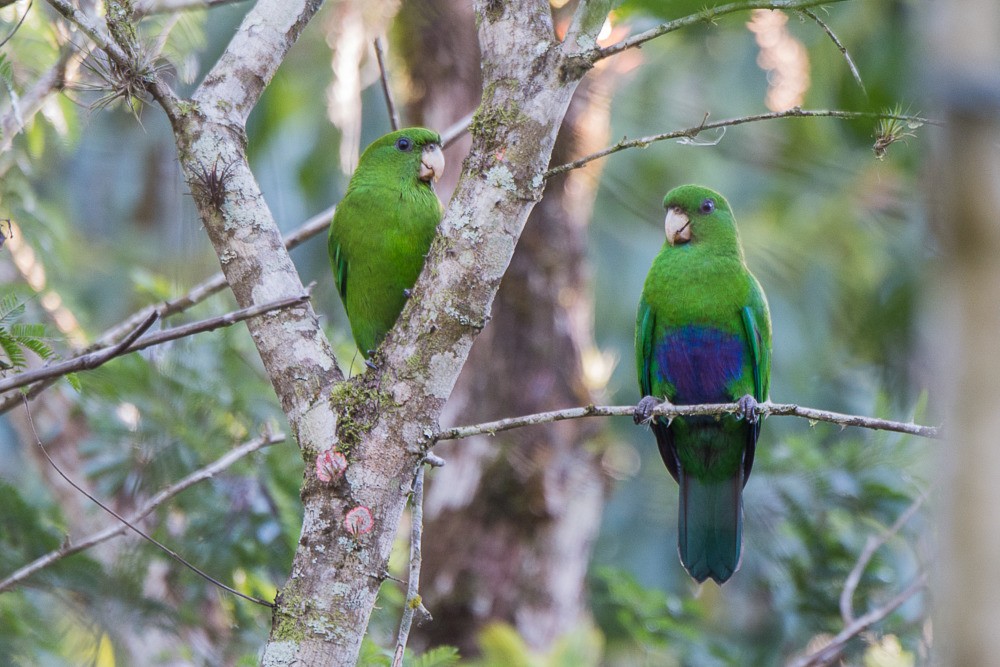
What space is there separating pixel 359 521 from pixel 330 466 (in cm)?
16

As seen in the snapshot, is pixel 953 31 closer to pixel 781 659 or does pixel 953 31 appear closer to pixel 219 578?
pixel 219 578

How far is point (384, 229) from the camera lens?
3.98 m

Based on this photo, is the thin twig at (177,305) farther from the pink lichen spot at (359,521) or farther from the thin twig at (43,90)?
the pink lichen spot at (359,521)

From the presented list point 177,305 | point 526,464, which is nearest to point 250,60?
point 177,305

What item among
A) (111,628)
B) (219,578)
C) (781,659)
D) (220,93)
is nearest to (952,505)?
(220,93)

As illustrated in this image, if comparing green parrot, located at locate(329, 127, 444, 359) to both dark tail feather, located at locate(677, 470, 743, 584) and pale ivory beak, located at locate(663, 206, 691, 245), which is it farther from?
dark tail feather, located at locate(677, 470, 743, 584)

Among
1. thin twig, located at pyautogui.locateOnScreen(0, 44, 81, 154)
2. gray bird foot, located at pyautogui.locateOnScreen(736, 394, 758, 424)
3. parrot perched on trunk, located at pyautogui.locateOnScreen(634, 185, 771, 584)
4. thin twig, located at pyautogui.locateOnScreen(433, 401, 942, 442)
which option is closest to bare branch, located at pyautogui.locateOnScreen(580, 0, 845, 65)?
thin twig, located at pyautogui.locateOnScreen(433, 401, 942, 442)

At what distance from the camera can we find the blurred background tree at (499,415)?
374 cm

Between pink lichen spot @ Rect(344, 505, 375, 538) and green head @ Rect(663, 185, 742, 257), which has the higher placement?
green head @ Rect(663, 185, 742, 257)

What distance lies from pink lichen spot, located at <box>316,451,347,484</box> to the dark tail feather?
74.0 inches

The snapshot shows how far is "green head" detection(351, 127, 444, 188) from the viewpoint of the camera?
4.19 metres

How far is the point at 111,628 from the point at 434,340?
190 centimetres

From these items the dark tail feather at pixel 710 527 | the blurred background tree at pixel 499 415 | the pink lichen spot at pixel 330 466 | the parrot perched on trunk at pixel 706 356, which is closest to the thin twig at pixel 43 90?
the blurred background tree at pixel 499 415

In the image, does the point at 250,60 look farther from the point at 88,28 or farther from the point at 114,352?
the point at 114,352
